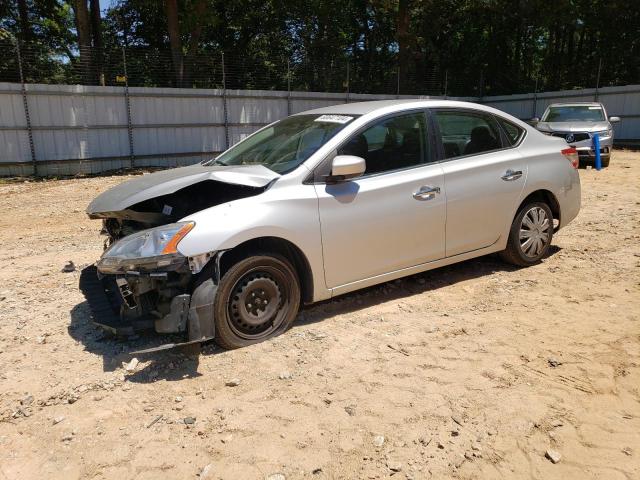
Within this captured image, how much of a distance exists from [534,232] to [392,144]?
2.07 meters

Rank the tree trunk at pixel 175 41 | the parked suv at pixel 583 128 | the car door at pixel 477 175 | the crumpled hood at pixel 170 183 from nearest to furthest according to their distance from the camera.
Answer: the crumpled hood at pixel 170 183 → the car door at pixel 477 175 → the parked suv at pixel 583 128 → the tree trunk at pixel 175 41

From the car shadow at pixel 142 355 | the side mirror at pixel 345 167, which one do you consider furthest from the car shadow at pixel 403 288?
the side mirror at pixel 345 167

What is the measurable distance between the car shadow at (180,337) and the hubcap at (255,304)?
270 millimetres

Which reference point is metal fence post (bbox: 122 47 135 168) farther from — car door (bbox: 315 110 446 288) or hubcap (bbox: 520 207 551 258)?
hubcap (bbox: 520 207 551 258)

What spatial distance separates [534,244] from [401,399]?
3.14 metres

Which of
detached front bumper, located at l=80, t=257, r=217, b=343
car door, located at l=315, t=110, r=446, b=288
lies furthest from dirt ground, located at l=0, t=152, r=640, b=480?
car door, located at l=315, t=110, r=446, b=288

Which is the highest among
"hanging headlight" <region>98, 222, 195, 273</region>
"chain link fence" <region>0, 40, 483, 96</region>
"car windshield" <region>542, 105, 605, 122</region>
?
"chain link fence" <region>0, 40, 483, 96</region>

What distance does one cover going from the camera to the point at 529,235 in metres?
5.65

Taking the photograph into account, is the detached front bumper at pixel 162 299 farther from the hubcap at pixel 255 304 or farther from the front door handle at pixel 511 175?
the front door handle at pixel 511 175

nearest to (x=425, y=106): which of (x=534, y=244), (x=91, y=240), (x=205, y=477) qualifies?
(x=534, y=244)

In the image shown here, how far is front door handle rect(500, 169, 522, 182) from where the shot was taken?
207 inches

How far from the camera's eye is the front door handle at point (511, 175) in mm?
5259

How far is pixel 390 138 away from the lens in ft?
15.3

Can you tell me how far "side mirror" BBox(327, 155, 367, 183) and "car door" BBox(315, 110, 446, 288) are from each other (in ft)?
0.23
